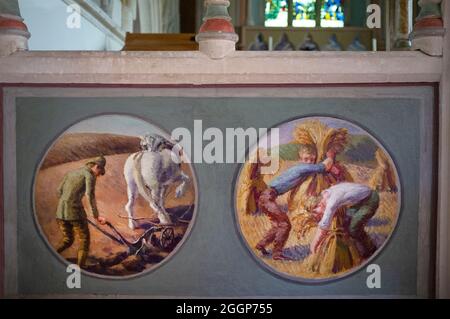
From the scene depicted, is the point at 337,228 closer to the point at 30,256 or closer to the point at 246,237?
the point at 246,237

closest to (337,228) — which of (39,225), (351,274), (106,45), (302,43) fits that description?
(351,274)

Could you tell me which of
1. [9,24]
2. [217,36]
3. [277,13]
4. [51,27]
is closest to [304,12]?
[277,13]

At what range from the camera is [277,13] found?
1877 centimetres

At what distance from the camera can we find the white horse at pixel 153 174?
6496mm

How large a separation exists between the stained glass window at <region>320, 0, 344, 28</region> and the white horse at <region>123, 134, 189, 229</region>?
1273 centimetres

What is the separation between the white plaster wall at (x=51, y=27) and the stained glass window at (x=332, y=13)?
30.4 ft

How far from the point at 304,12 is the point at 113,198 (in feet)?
43.1

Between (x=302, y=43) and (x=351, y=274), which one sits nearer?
(x=351, y=274)

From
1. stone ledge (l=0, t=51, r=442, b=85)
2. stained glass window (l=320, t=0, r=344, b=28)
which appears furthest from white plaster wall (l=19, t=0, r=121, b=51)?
stained glass window (l=320, t=0, r=344, b=28)

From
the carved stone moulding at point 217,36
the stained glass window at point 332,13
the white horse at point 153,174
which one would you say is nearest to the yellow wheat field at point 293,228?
the white horse at point 153,174

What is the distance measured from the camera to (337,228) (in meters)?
6.45

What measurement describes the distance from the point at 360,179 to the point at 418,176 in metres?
0.49

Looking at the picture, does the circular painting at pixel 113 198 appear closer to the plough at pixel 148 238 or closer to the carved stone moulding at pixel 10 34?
the plough at pixel 148 238

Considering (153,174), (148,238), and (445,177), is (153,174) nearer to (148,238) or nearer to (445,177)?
(148,238)
